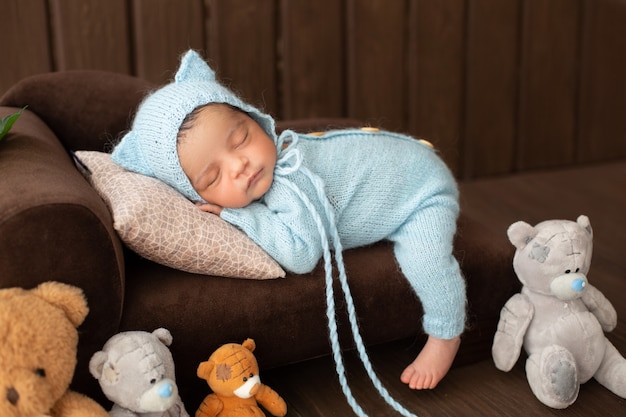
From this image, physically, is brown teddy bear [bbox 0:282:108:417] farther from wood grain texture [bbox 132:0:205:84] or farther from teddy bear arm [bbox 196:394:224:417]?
wood grain texture [bbox 132:0:205:84]

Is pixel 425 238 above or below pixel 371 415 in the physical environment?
above

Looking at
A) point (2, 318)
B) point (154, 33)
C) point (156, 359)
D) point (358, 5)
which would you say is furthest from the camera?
point (358, 5)

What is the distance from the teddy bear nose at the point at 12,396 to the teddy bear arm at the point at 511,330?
1.08 meters

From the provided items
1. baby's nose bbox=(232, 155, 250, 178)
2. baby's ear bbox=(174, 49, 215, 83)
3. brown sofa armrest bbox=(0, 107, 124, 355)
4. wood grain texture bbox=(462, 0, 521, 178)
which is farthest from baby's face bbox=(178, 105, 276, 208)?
wood grain texture bbox=(462, 0, 521, 178)

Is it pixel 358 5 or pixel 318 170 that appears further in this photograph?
pixel 358 5

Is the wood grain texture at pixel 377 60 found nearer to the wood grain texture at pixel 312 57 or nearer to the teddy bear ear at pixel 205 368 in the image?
the wood grain texture at pixel 312 57

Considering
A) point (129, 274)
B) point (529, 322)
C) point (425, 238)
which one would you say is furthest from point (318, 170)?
point (529, 322)

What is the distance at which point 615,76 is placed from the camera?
390 cm

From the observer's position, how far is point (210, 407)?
1.50 metres

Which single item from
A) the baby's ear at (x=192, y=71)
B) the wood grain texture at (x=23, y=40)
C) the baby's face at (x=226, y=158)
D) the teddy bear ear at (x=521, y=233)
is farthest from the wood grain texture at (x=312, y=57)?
the teddy bear ear at (x=521, y=233)

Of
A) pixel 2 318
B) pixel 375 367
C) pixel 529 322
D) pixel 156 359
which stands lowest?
pixel 375 367

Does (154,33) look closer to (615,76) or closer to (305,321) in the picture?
(305,321)

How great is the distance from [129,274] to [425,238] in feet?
2.17

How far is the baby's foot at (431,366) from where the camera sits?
1.66 metres
